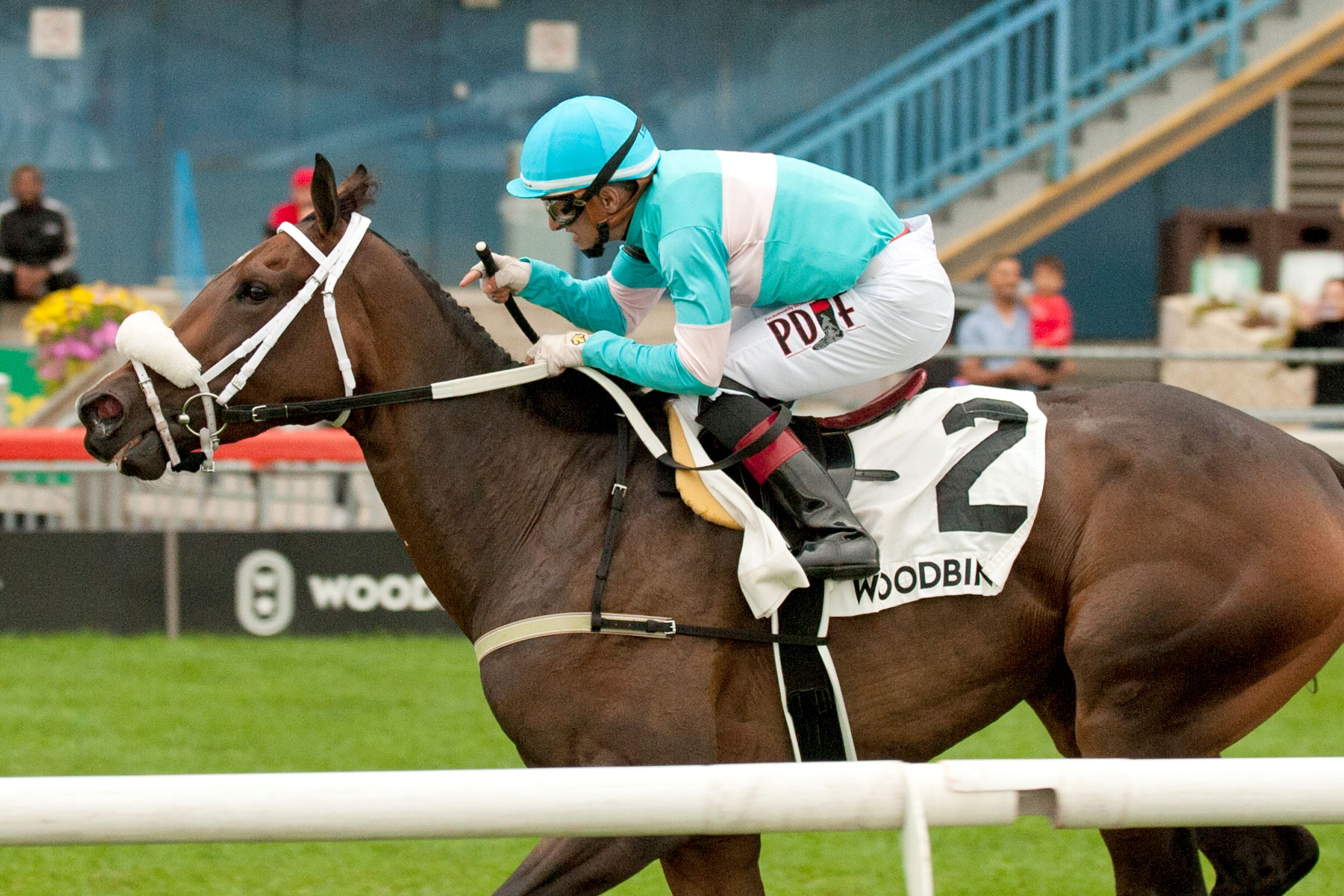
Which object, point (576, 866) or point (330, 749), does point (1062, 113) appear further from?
point (576, 866)

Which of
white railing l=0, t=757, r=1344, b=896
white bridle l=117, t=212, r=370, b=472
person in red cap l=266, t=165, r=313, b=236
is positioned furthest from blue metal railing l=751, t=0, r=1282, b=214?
white railing l=0, t=757, r=1344, b=896

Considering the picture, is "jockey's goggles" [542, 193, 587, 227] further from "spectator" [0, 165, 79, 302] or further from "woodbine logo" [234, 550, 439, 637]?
"spectator" [0, 165, 79, 302]

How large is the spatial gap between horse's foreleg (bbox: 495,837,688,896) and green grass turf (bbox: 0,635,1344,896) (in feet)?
4.74

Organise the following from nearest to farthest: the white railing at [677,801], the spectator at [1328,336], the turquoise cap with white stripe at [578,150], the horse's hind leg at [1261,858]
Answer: the white railing at [677,801], the turquoise cap with white stripe at [578,150], the horse's hind leg at [1261,858], the spectator at [1328,336]

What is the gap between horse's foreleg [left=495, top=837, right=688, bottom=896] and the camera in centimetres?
310

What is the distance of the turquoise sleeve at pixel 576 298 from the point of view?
151 inches

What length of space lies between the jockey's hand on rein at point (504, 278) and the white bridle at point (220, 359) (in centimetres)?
42

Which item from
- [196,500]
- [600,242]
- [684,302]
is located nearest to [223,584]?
[196,500]

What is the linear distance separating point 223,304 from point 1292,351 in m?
6.57

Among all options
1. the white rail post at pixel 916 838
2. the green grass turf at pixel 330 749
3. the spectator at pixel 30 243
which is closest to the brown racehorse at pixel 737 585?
the white rail post at pixel 916 838

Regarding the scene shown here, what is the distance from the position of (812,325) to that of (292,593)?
4.85 meters

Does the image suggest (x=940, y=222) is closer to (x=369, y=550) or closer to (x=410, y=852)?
(x=369, y=550)

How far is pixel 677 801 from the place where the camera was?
7.02 ft

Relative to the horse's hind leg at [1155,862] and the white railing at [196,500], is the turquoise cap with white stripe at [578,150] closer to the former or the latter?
the horse's hind leg at [1155,862]
